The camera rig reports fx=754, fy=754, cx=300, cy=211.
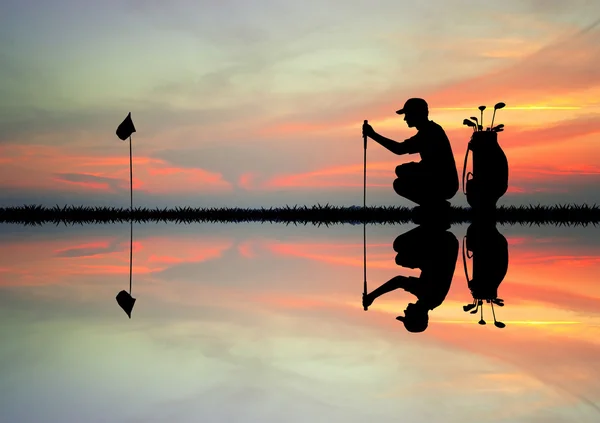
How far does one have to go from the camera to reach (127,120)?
48.7 ft

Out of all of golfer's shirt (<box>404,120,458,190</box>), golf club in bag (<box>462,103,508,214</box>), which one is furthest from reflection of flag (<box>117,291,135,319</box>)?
golf club in bag (<box>462,103,508,214</box>)

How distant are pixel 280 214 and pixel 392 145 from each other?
242 inches

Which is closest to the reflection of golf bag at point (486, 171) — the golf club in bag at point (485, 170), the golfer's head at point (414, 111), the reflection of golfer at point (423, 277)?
the golf club in bag at point (485, 170)

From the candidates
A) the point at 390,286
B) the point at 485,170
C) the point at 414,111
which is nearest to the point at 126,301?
the point at 390,286

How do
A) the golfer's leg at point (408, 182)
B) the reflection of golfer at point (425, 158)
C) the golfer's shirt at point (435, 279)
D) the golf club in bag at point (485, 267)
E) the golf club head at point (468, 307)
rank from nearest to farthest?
the golf club head at point (468, 307), the golf club in bag at point (485, 267), the golfer's shirt at point (435, 279), the reflection of golfer at point (425, 158), the golfer's leg at point (408, 182)

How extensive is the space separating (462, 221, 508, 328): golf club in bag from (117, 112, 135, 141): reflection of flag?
7361mm

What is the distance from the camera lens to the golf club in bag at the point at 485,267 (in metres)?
4.59

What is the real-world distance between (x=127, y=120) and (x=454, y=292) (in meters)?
Answer: 11.0

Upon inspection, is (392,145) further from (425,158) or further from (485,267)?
(485,267)

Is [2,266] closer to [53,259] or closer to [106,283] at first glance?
[53,259]

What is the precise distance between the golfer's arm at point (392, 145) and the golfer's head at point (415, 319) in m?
6.05

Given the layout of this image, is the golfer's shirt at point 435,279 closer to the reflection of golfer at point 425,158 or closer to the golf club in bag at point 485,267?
the golf club in bag at point 485,267

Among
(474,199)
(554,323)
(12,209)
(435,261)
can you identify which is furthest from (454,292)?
(12,209)

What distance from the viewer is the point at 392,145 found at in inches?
409
